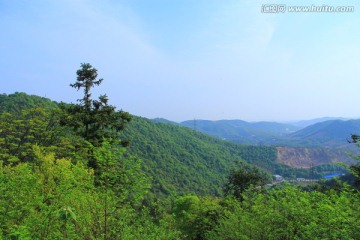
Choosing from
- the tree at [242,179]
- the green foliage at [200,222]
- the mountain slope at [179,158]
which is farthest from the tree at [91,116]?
the mountain slope at [179,158]

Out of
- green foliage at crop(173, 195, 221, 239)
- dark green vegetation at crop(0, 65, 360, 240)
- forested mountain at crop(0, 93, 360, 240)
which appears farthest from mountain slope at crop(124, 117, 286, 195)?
dark green vegetation at crop(0, 65, 360, 240)

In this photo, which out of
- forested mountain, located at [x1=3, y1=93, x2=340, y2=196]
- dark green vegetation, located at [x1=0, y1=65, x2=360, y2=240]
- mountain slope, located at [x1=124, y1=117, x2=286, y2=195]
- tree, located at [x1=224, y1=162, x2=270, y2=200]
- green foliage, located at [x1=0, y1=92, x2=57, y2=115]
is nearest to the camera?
dark green vegetation, located at [x1=0, y1=65, x2=360, y2=240]

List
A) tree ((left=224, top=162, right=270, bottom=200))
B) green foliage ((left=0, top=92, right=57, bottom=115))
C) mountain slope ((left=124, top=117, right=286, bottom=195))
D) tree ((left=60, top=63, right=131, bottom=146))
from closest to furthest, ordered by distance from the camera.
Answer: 1. tree ((left=60, top=63, right=131, bottom=146))
2. tree ((left=224, top=162, right=270, bottom=200))
3. green foliage ((left=0, top=92, right=57, bottom=115))
4. mountain slope ((left=124, top=117, right=286, bottom=195))

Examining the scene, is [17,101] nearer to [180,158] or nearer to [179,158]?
[179,158]

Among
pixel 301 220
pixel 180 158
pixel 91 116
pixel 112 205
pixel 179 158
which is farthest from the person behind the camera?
pixel 180 158

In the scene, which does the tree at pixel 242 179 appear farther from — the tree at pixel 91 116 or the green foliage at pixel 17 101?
the green foliage at pixel 17 101

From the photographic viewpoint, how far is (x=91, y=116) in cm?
2370

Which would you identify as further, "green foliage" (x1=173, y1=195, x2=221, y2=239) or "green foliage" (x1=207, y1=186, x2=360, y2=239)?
"green foliage" (x1=173, y1=195, x2=221, y2=239)

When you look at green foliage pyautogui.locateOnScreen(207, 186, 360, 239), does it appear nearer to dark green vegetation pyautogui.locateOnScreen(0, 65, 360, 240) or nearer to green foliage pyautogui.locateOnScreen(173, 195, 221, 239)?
dark green vegetation pyautogui.locateOnScreen(0, 65, 360, 240)

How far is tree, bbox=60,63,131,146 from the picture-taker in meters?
23.2

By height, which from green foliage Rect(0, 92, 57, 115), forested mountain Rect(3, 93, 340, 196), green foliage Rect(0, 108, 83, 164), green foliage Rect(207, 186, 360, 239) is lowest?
forested mountain Rect(3, 93, 340, 196)

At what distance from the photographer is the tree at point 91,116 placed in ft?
76.2

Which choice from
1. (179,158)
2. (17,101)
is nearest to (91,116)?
(17,101)

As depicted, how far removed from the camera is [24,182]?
10.4 m
